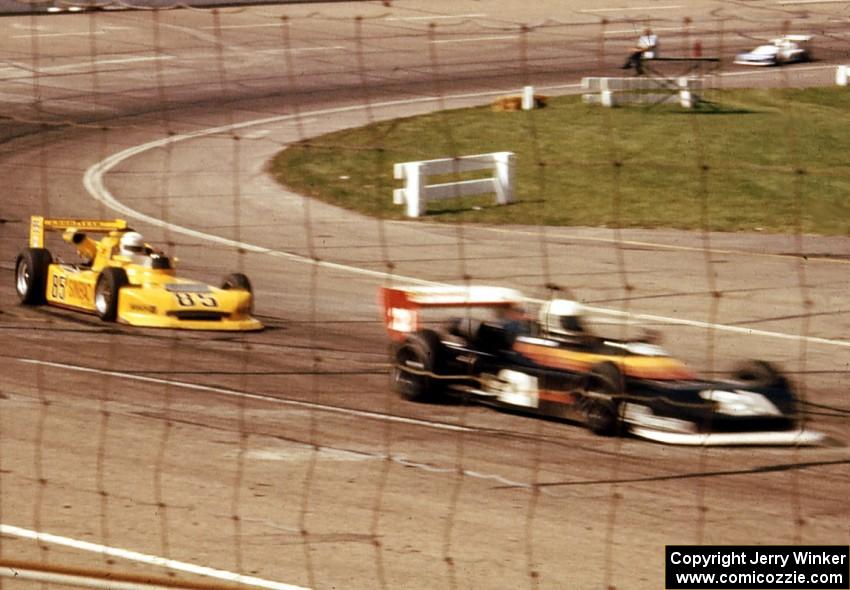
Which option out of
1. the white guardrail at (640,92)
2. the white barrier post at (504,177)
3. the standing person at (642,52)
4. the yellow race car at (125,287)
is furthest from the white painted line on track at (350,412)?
the standing person at (642,52)

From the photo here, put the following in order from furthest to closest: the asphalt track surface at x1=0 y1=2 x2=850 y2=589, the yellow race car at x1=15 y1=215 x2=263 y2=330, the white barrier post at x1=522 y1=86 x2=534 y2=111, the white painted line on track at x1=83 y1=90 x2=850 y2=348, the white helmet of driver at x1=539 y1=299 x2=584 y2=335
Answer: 1. the white barrier post at x1=522 y1=86 x2=534 y2=111
2. the white painted line on track at x1=83 y1=90 x2=850 y2=348
3. the yellow race car at x1=15 y1=215 x2=263 y2=330
4. the white helmet of driver at x1=539 y1=299 x2=584 y2=335
5. the asphalt track surface at x1=0 y1=2 x2=850 y2=589

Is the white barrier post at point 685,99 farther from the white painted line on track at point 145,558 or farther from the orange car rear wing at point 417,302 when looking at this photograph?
the white painted line on track at point 145,558

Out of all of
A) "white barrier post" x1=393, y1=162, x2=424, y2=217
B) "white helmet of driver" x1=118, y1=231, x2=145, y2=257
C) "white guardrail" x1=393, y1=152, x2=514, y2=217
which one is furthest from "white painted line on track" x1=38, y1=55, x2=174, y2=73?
"white helmet of driver" x1=118, y1=231, x2=145, y2=257

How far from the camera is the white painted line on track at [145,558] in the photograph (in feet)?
23.5

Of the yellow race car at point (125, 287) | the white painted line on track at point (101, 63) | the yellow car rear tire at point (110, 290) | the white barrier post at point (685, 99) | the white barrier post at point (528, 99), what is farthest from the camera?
the white painted line on track at point (101, 63)

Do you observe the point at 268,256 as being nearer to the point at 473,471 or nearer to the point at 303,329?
the point at 303,329

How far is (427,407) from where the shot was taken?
11.4 metres

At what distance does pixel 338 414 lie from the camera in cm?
1109

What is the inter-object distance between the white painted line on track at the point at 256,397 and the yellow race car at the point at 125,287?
5.51ft

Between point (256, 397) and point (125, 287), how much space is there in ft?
10.6

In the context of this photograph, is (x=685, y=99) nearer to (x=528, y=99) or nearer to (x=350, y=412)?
(x=528, y=99)

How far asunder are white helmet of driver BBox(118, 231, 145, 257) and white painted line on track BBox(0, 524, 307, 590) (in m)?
6.96

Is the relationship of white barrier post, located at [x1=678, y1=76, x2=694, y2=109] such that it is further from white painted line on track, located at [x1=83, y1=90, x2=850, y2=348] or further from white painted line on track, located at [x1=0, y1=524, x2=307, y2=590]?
white painted line on track, located at [x1=0, y1=524, x2=307, y2=590]

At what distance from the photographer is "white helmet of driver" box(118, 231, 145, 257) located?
14.8m
